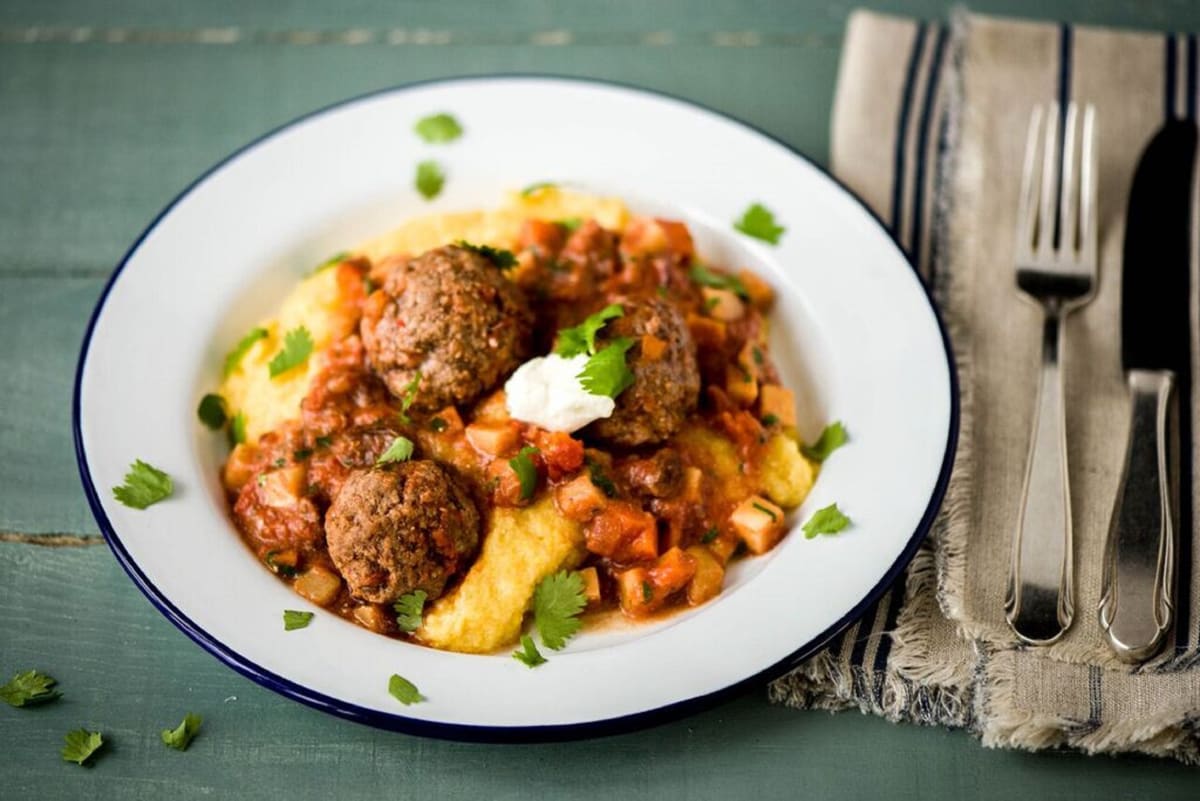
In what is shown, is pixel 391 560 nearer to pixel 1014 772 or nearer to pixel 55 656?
pixel 55 656

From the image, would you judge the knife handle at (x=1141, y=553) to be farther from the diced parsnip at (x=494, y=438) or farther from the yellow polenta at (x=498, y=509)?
the diced parsnip at (x=494, y=438)

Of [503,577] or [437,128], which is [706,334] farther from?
[437,128]

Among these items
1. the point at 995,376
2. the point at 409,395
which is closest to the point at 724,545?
the point at 409,395

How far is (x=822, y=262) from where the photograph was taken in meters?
6.64

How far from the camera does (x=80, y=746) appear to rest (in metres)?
5.32

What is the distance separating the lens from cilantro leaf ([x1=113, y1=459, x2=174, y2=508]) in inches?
217

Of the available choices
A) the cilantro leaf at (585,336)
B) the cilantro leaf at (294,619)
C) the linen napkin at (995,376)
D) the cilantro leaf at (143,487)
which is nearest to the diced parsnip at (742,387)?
the cilantro leaf at (585,336)

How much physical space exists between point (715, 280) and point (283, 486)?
8.00 feet

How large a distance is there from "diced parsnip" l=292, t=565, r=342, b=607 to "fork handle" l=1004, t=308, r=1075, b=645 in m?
2.94

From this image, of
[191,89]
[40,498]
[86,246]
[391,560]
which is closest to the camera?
[391,560]

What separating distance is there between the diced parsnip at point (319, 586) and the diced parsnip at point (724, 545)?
5.49ft

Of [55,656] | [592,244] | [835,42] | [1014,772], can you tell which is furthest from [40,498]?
[835,42]

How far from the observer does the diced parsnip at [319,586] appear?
5441 millimetres

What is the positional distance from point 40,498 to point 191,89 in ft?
10.0
